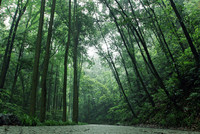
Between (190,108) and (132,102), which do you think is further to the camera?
(132,102)

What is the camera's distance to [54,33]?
11.5 m

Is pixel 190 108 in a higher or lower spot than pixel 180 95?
lower

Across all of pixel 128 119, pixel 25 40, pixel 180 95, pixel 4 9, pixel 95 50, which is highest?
pixel 4 9

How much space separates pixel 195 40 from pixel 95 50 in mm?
9316

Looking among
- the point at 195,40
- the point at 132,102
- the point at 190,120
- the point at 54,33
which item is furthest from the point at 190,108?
the point at 54,33

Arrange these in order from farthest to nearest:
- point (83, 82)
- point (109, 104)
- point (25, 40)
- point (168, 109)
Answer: point (109, 104) < point (83, 82) < point (25, 40) < point (168, 109)

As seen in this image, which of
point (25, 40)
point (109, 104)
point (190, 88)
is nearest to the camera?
point (190, 88)

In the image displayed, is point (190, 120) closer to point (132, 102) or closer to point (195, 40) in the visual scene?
point (195, 40)

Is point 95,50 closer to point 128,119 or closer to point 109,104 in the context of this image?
point 128,119

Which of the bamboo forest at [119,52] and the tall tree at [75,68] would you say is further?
the tall tree at [75,68]

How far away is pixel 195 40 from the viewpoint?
229 inches

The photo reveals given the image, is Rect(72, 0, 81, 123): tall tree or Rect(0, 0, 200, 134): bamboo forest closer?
Rect(0, 0, 200, 134): bamboo forest

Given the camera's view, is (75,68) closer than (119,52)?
Yes

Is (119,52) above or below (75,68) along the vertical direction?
above
